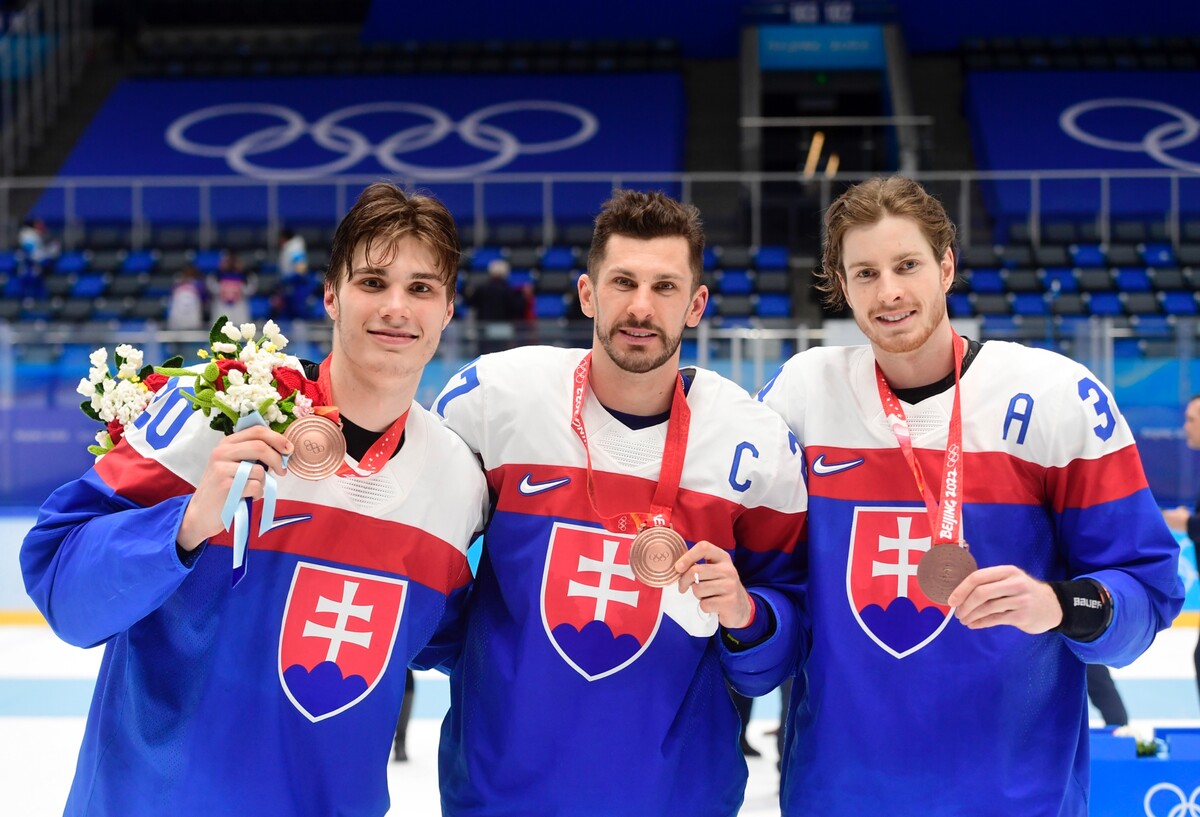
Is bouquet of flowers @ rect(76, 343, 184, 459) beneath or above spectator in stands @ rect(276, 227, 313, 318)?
beneath

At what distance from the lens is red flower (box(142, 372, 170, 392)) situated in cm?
240

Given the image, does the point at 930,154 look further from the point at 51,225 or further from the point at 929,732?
the point at 929,732

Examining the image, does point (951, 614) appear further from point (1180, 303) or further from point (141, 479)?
point (1180, 303)

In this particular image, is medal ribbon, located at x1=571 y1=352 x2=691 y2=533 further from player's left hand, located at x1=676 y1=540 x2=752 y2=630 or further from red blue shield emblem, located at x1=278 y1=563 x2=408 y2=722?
red blue shield emblem, located at x1=278 y1=563 x2=408 y2=722

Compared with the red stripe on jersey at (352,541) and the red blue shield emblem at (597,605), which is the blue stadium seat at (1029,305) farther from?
the red stripe on jersey at (352,541)

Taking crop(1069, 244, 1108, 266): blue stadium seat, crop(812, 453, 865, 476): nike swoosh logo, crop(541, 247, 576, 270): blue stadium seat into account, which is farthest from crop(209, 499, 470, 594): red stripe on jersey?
crop(1069, 244, 1108, 266): blue stadium seat

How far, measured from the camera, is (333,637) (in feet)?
7.90

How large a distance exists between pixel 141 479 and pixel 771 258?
40.8 ft

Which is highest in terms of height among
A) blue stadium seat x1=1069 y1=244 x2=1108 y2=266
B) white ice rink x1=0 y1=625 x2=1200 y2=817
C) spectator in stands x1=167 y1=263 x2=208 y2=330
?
blue stadium seat x1=1069 y1=244 x2=1108 y2=266

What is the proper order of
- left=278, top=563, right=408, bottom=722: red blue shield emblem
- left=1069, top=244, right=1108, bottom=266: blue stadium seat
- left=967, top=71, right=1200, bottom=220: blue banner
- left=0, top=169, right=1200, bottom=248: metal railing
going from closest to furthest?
left=278, top=563, right=408, bottom=722: red blue shield emblem → left=0, top=169, right=1200, bottom=248: metal railing → left=1069, top=244, right=1108, bottom=266: blue stadium seat → left=967, top=71, right=1200, bottom=220: blue banner

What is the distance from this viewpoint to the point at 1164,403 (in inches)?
351

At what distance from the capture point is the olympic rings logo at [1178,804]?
13.0 feet

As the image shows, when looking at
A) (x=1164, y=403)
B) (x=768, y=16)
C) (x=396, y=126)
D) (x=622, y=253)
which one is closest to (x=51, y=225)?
(x=396, y=126)

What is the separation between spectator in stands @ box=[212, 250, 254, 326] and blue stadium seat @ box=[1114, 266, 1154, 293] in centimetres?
918
